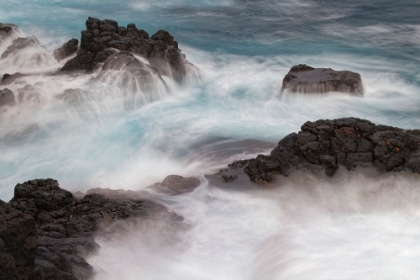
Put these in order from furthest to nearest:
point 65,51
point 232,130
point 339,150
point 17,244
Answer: point 65,51
point 232,130
point 339,150
point 17,244

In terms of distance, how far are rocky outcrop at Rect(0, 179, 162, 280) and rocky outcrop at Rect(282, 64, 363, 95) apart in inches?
316

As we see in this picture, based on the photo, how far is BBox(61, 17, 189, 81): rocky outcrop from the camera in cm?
1678

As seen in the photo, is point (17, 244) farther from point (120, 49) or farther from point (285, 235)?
point (120, 49)

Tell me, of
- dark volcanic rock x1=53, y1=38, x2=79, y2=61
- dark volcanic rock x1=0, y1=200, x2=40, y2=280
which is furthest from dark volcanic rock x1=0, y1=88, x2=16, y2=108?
dark volcanic rock x1=0, y1=200, x2=40, y2=280

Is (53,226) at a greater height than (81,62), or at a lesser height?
lesser

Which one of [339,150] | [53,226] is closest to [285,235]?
[339,150]

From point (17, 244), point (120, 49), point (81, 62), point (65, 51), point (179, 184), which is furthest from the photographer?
point (65, 51)

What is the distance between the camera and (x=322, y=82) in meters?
15.5

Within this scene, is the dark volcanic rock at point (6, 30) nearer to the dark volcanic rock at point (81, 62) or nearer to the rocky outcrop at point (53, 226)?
the dark volcanic rock at point (81, 62)

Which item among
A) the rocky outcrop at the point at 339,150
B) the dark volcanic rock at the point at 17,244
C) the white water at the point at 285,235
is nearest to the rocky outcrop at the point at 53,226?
the dark volcanic rock at the point at 17,244

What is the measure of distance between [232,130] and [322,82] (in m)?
3.63

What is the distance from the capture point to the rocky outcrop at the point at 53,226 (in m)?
5.85

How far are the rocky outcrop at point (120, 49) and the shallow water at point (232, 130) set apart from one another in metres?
0.65

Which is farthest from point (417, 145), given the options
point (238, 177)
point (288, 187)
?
point (238, 177)
